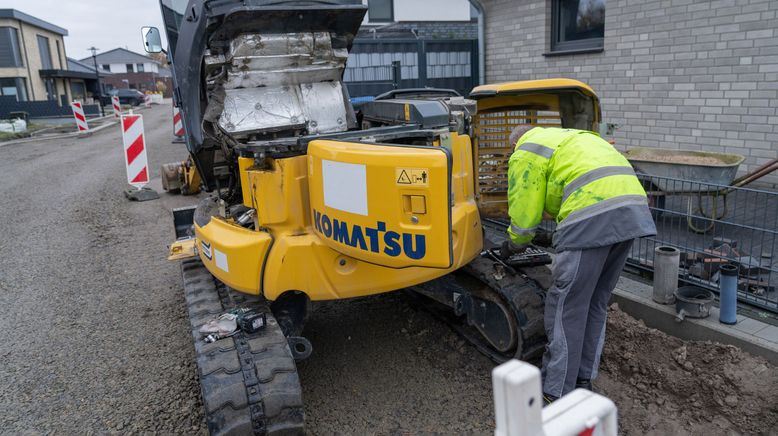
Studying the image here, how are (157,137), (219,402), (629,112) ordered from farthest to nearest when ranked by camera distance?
(157,137) < (629,112) < (219,402)

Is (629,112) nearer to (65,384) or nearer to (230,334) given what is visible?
(230,334)

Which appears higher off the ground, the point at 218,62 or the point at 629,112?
the point at 218,62

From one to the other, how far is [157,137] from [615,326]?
62.4 ft

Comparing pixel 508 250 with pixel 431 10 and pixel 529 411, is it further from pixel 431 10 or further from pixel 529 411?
pixel 431 10

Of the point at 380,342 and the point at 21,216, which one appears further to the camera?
the point at 21,216

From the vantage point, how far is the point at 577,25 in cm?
991

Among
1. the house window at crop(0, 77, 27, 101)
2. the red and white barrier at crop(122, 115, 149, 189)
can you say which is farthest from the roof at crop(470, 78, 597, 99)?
the house window at crop(0, 77, 27, 101)

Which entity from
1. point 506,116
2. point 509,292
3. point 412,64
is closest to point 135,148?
point 412,64

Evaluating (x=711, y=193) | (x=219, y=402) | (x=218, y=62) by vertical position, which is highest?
(x=218, y=62)

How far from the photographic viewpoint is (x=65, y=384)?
13.5 ft

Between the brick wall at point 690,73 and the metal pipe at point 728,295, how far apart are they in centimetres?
418

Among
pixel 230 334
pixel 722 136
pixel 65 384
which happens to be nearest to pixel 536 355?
pixel 230 334

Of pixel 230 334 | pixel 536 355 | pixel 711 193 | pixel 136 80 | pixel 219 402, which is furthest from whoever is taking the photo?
pixel 136 80

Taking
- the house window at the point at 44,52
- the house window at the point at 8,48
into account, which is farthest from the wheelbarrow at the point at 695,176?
the house window at the point at 44,52
